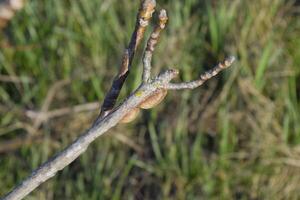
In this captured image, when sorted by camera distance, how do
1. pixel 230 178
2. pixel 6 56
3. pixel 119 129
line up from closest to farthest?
pixel 230 178, pixel 119 129, pixel 6 56

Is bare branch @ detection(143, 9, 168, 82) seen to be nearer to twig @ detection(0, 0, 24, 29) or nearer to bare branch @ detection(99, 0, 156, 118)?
bare branch @ detection(99, 0, 156, 118)

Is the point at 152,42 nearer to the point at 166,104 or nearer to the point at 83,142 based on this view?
the point at 83,142

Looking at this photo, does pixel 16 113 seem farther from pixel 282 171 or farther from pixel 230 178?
pixel 282 171

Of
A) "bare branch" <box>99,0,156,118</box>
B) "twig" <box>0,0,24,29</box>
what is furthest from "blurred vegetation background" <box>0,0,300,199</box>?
"bare branch" <box>99,0,156,118</box>

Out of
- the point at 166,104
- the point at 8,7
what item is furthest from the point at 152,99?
the point at 166,104

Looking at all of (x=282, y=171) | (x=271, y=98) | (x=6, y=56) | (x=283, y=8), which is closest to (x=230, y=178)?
(x=282, y=171)

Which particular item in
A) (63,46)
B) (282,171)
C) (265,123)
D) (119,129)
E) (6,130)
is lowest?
(282,171)
